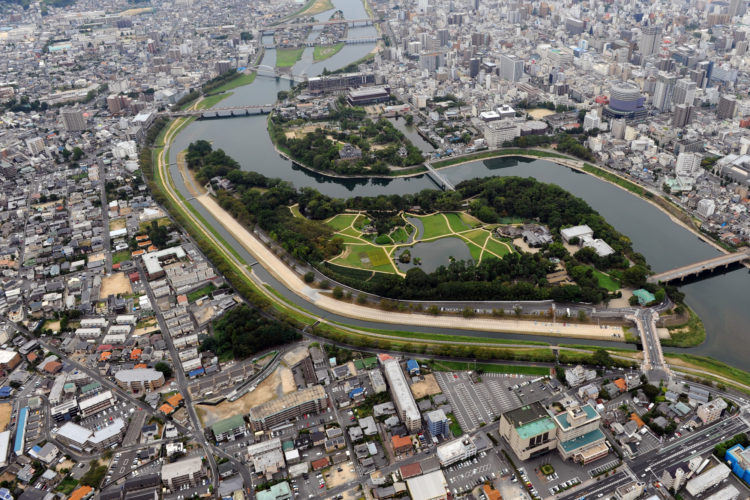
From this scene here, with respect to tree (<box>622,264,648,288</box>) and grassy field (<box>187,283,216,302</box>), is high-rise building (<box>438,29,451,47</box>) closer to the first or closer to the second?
tree (<box>622,264,648,288</box>)

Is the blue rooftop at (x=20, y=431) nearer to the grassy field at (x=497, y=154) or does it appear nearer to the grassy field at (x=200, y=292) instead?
the grassy field at (x=200, y=292)

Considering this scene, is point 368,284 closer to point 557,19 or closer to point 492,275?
point 492,275

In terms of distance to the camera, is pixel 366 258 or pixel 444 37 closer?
pixel 366 258

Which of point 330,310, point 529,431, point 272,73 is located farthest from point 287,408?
point 272,73

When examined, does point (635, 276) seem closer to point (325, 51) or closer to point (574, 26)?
point (574, 26)

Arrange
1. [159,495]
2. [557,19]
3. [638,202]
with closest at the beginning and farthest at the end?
[159,495], [638,202], [557,19]

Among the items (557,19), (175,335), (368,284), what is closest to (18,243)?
(175,335)
